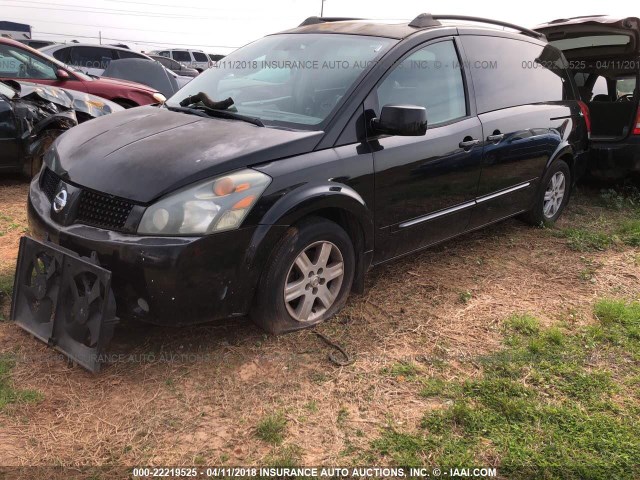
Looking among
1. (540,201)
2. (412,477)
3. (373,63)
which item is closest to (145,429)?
(412,477)

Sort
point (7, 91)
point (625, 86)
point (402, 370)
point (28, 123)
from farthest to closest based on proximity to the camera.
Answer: point (625, 86)
point (7, 91)
point (28, 123)
point (402, 370)

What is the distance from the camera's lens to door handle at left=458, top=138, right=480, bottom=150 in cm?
382

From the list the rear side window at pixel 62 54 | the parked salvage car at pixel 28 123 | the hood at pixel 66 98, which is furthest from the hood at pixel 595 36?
the rear side window at pixel 62 54

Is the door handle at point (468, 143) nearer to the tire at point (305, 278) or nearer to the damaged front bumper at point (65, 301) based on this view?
the tire at point (305, 278)

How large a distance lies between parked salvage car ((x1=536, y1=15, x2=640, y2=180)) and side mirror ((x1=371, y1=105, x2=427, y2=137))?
151 inches

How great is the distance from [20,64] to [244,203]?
6449 mm

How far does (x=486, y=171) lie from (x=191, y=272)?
2.43 m

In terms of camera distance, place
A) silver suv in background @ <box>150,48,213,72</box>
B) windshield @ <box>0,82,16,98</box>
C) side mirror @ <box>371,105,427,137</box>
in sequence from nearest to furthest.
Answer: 1. side mirror @ <box>371,105,427,137</box>
2. windshield @ <box>0,82,16,98</box>
3. silver suv in background @ <box>150,48,213,72</box>

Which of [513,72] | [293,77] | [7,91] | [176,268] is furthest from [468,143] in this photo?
[7,91]

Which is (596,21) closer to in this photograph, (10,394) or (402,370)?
(402,370)

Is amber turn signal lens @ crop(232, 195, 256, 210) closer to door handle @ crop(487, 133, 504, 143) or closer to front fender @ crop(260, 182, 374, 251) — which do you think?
front fender @ crop(260, 182, 374, 251)

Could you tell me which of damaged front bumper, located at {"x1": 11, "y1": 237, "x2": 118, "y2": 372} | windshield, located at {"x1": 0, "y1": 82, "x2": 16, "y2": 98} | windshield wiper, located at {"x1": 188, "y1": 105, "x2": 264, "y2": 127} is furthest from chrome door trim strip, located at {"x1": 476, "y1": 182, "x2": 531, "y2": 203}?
windshield, located at {"x1": 0, "y1": 82, "x2": 16, "y2": 98}

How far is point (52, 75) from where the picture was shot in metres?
7.90

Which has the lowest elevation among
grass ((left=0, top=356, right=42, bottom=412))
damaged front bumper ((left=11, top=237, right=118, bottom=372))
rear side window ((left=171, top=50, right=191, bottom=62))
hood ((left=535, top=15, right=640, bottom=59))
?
grass ((left=0, top=356, right=42, bottom=412))
